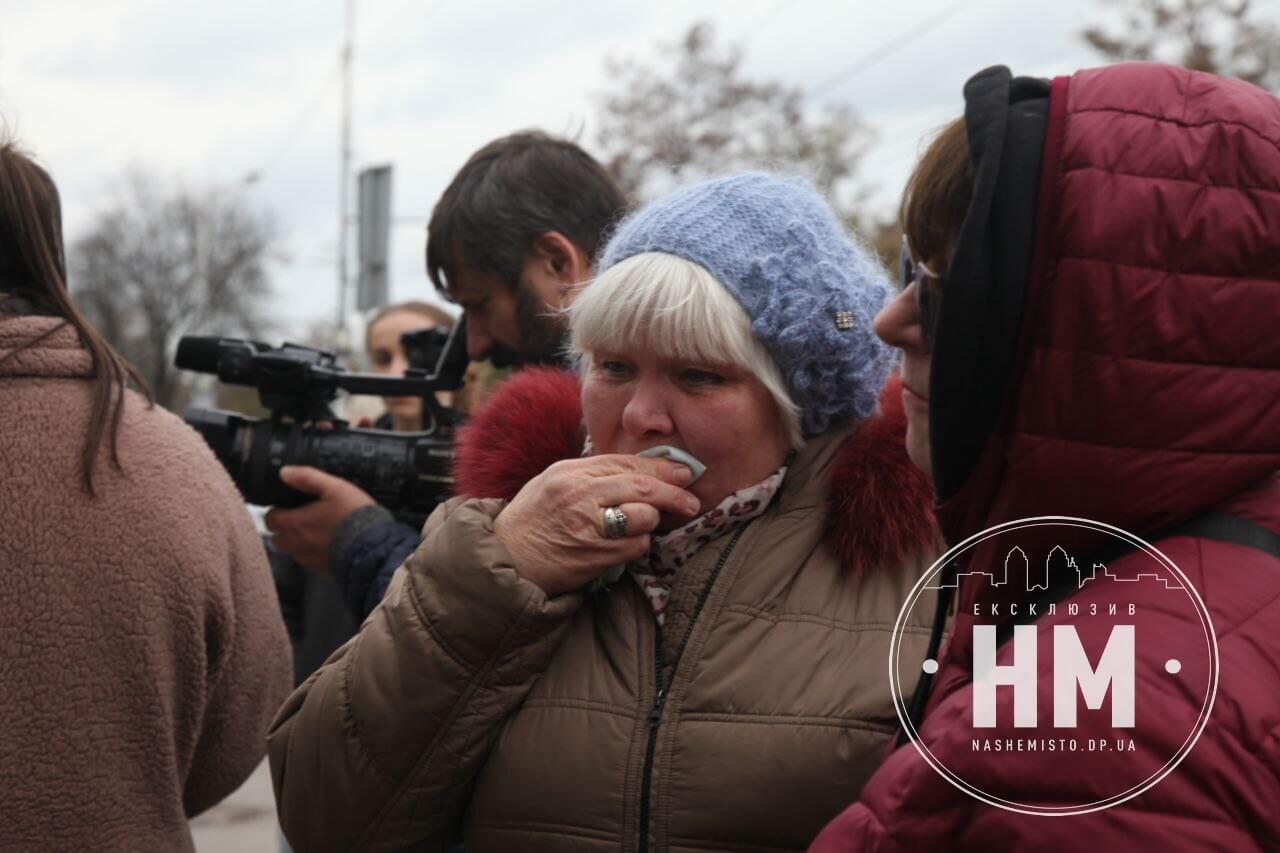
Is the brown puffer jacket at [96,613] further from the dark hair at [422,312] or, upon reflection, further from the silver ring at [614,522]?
the dark hair at [422,312]

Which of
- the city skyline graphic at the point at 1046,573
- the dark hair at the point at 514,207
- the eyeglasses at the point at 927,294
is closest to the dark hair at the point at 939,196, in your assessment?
the eyeglasses at the point at 927,294

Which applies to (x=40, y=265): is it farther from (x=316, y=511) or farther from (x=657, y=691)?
(x=657, y=691)

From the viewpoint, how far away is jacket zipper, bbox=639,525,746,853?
1.51m

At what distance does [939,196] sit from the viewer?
1201 millimetres

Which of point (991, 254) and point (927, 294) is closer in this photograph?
point (991, 254)

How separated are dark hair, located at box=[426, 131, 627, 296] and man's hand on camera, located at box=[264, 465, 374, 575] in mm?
425

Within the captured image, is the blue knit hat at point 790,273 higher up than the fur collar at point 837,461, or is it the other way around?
the blue knit hat at point 790,273

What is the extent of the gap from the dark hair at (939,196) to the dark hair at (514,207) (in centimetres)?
123

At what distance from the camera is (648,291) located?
1650mm

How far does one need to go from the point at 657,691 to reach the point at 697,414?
347mm

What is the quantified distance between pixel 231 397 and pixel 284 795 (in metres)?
13.8

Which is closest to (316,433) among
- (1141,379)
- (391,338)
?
(1141,379)

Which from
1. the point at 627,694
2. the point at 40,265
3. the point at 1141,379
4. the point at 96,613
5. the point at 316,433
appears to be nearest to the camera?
the point at 1141,379

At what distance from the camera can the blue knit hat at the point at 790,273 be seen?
1.67m
